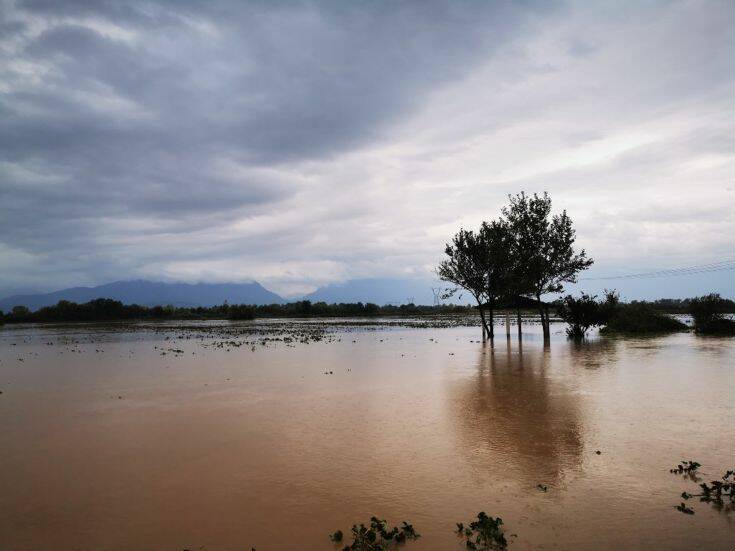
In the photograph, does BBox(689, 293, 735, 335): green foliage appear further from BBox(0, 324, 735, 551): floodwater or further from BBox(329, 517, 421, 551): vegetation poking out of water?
BBox(329, 517, 421, 551): vegetation poking out of water

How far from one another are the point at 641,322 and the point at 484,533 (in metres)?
44.8

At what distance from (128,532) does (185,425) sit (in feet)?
20.1

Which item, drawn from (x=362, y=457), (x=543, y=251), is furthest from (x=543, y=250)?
(x=362, y=457)

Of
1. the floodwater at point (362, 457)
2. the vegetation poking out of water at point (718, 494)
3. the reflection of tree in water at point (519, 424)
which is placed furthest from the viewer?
→ the reflection of tree in water at point (519, 424)

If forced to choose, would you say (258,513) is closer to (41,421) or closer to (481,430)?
(481,430)

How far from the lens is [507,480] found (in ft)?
26.9

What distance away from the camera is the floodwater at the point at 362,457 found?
676 centimetres

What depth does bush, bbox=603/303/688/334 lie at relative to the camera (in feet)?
144

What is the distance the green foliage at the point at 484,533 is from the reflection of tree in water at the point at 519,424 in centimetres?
188

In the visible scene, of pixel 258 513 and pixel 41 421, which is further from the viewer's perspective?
pixel 41 421

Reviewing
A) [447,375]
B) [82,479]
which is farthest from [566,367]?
[82,479]

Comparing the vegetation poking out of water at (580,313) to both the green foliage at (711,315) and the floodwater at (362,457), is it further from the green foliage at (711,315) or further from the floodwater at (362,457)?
the floodwater at (362,457)

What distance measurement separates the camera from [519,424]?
1187cm

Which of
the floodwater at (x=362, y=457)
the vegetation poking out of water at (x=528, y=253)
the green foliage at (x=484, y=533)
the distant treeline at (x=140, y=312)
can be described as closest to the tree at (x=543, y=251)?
the vegetation poking out of water at (x=528, y=253)
